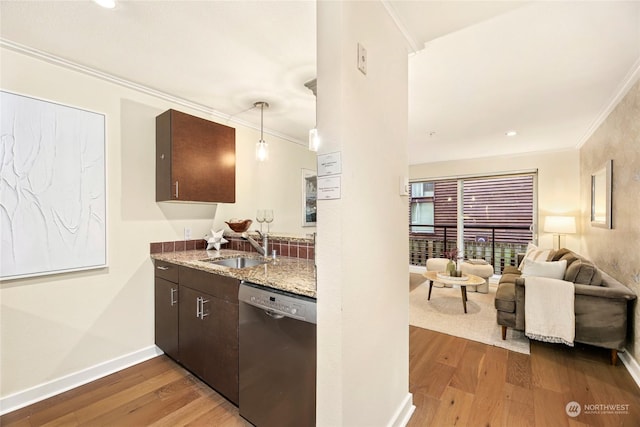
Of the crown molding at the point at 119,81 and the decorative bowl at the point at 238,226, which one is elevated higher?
the crown molding at the point at 119,81

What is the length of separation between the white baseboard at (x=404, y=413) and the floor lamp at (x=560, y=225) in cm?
410

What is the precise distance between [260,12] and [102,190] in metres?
1.77

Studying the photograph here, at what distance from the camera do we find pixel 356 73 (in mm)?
1188

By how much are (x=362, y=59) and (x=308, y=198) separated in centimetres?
312

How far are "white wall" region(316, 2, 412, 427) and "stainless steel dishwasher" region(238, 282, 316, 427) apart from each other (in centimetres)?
11

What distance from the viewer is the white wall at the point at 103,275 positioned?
6.02 feet

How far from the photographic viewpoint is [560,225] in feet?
14.1

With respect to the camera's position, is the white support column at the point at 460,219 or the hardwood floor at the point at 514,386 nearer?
the hardwood floor at the point at 514,386

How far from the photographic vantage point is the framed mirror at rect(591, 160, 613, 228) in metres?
2.89

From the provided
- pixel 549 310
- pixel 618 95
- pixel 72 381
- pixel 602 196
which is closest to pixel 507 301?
pixel 549 310

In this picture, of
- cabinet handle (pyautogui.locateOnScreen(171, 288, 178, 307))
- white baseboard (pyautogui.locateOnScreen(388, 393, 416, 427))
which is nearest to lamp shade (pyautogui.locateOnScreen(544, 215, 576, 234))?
white baseboard (pyautogui.locateOnScreen(388, 393, 416, 427))

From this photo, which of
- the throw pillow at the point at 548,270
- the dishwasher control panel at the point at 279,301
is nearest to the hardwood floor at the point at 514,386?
the throw pillow at the point at 548,270

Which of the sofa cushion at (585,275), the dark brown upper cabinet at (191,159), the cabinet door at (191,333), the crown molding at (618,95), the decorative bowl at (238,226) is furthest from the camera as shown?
the decorative bowl at (238,226)

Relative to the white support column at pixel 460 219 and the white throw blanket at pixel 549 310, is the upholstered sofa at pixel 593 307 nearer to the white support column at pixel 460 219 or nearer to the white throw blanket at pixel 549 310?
the white throw blanket at pixel 549 310
